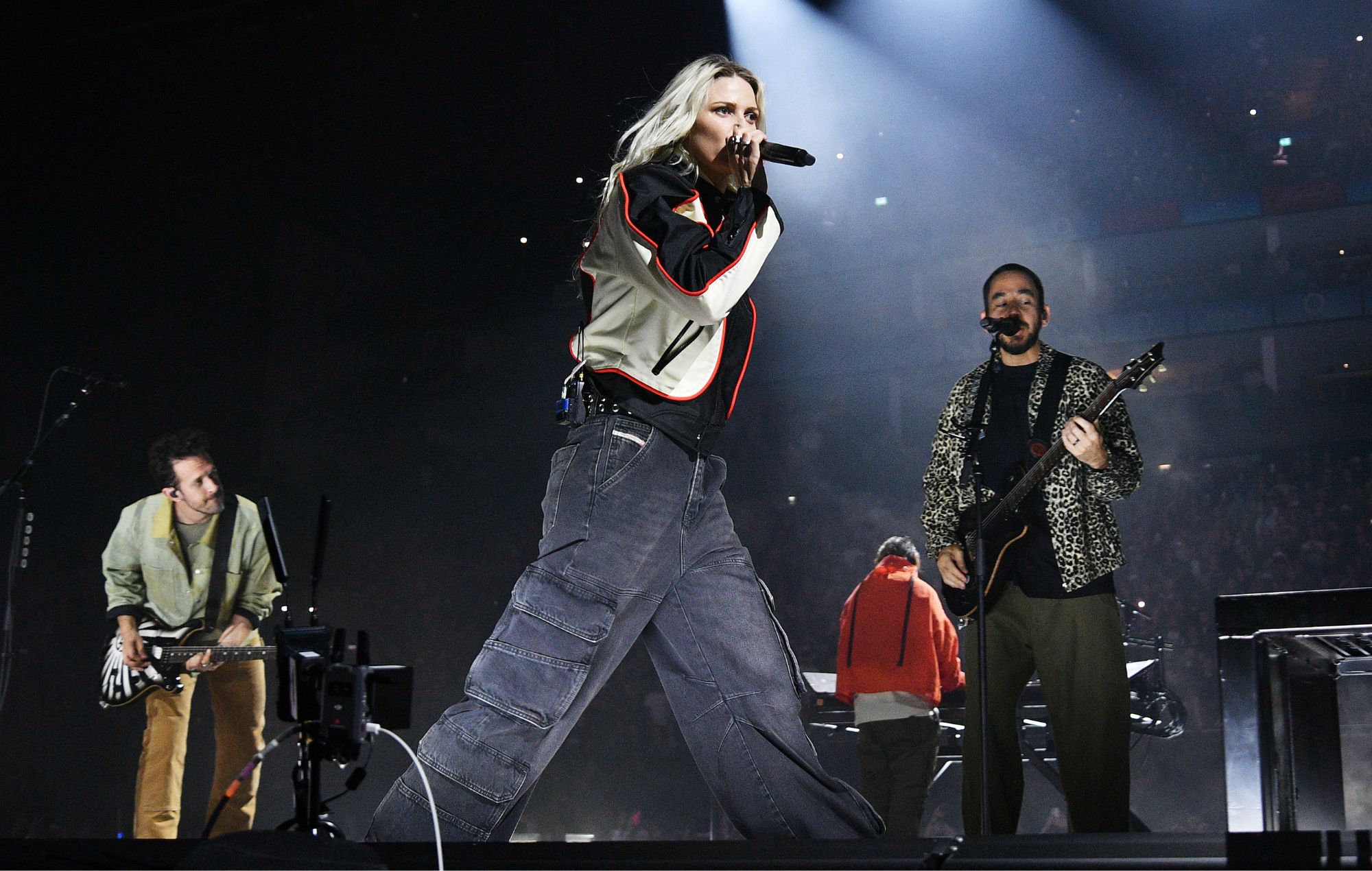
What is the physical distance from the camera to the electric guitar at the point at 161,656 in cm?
491

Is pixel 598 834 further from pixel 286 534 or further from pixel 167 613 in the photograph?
pixel 167 613

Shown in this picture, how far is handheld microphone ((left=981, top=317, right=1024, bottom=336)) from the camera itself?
3.62 meters

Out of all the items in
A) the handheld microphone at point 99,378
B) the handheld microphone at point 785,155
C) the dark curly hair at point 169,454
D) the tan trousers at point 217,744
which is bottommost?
the tan trousers at point 217,744

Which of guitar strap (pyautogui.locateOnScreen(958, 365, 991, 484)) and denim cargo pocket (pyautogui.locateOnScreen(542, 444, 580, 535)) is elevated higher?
guitar strap (pyautogui.locateOnScreen(958, 365, 991, 484))

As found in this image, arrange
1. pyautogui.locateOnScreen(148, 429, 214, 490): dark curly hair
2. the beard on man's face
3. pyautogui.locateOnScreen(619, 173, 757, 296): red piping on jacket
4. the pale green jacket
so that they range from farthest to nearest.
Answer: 1. pyautogui.locateOnScreen(148, 429, 214, 490): dark curly hair
2. the pale green jacket
3. the beard on man's face
4. pyautogui.locateOnScreen(619, 173, 757, 296): red piping on jacket

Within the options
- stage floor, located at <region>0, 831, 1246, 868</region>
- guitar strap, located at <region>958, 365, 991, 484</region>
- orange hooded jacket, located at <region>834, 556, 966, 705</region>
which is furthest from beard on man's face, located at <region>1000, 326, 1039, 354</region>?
stage floor, located at <region>0, 831, 1246, 868</region>

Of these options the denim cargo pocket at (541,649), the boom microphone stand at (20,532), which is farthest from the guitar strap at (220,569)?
the denim cargo pocket at (541,649)

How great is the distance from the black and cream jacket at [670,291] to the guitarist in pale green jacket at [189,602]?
347 cm

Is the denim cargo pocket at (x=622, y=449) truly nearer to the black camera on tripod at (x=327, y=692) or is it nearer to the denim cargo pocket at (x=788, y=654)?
the denim cargo pocket at (x=788, y=654)

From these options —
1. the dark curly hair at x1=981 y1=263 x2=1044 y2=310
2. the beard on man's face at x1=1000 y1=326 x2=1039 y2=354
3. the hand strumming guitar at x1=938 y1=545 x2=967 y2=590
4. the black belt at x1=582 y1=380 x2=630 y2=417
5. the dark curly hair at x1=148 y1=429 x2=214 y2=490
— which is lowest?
the hand strumming guitar at x1=938 y1=545 x2=967 y2=590

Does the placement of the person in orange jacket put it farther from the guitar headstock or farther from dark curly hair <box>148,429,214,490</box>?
dark curly hair <box>148,429,214,490</box>

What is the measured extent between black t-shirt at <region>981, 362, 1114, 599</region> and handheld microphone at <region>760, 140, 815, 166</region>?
1640mm

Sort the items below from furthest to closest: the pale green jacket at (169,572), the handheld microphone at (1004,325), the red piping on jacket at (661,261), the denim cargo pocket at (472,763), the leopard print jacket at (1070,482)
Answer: the pale green jacket at (169,572) → the handheld microphone at (1004,325) → the leopard print jacket at (1070,482) → the red piping on jacket at (661,261) → the denim cargo pocket at (472,763)

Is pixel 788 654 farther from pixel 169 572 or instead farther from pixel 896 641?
pixel 169 572
